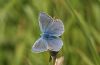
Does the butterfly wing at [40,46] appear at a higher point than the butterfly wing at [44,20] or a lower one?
lower

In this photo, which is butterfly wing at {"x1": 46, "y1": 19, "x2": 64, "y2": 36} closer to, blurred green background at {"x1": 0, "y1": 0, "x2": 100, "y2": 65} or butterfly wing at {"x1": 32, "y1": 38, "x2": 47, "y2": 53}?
butterfly wing at {"x1": 32, "y1": 38, "x2": 47, "y2": 53}

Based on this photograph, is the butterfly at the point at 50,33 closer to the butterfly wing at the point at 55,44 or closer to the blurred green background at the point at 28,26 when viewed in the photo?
the butterfly wing at the point at 55,44

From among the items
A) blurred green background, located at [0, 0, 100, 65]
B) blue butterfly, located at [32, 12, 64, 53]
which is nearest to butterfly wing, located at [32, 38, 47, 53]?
blue butterfly, located at [32, 12, 64, 53]

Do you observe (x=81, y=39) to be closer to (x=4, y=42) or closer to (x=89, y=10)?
(x=89, y=10)

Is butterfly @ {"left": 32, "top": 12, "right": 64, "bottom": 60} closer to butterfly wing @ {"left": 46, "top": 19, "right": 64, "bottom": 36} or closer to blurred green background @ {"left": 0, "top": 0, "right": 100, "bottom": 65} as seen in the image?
butterfly wing @ {"left": 46, "top": 19, "right": 64, "bottom": 36}

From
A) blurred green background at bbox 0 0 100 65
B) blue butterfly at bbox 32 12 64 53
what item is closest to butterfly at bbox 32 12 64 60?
blue butterfly at bbox 32 12 64 53

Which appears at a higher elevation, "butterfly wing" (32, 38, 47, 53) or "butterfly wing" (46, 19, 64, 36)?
"butterfly wing" (46, 19, 64, 36)

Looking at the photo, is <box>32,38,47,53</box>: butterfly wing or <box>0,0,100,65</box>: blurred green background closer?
<box>32,38,47,53</box>: butterfly wing

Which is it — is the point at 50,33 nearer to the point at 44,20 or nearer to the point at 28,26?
the point at 44,20

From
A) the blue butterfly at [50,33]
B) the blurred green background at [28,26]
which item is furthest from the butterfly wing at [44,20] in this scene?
the blurred green background at [28,26]

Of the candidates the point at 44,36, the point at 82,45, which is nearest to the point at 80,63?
the point at 82,45
